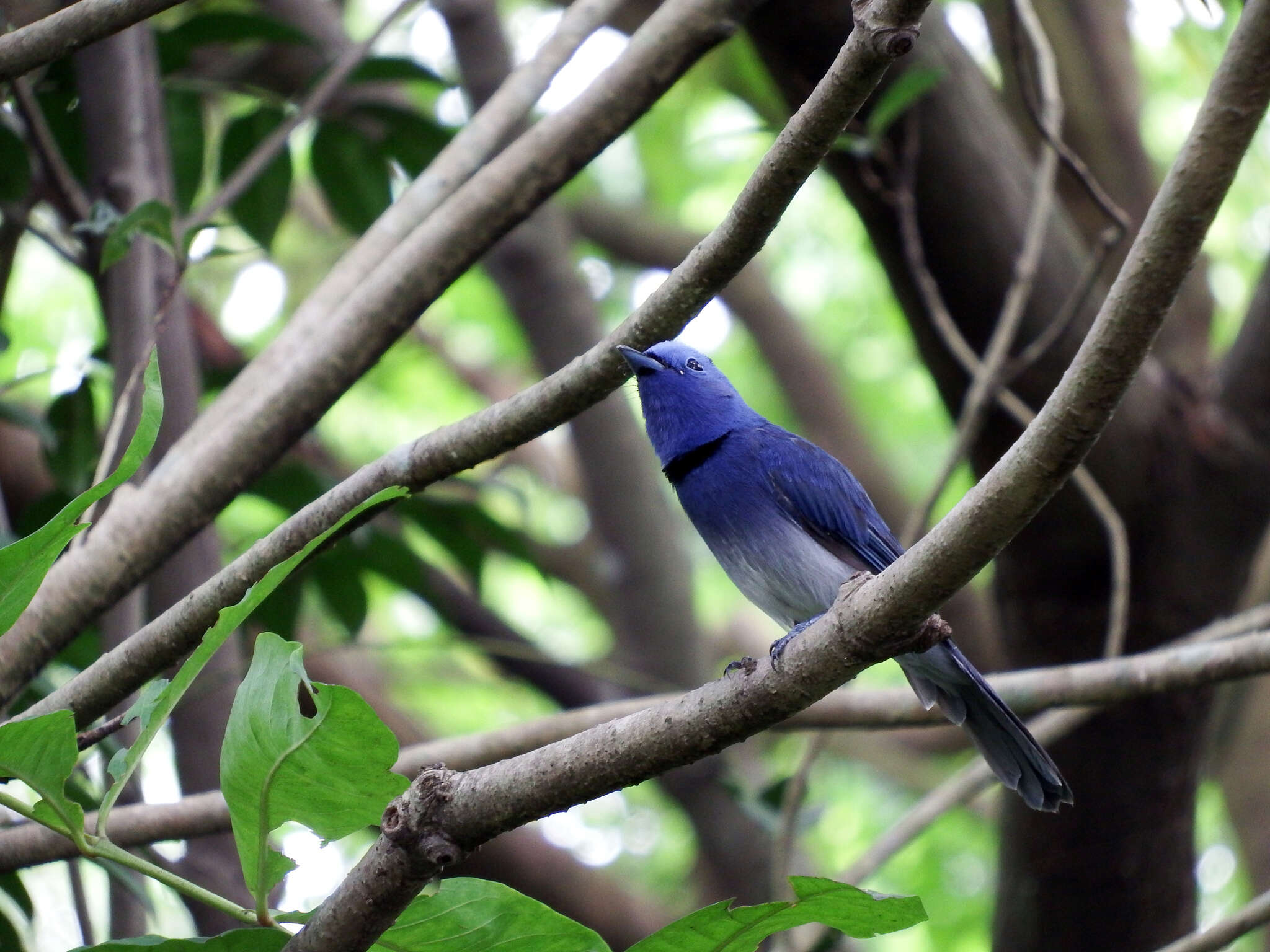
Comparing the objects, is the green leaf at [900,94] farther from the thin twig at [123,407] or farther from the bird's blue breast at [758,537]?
the thin twig at [123,407]

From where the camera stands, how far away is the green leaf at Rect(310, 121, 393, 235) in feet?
12.8

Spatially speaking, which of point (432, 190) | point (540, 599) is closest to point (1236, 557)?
point (432, 190)

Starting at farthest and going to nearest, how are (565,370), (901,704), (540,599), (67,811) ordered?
(540,599) → (901,704) → (565,370) → (67,811)

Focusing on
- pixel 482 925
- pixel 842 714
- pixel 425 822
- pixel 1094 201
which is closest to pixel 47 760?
pixel 425 822

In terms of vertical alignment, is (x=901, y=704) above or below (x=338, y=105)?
below

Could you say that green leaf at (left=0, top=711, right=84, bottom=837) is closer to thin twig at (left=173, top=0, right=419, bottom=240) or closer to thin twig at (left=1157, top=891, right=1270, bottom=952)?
thin twig at (left=173, top=0, right=419, bottom=240)

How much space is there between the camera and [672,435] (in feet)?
11.0

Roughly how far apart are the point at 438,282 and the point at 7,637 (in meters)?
1.06

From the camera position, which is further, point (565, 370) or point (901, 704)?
point (901, 704)

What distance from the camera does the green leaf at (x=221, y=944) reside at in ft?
4.84

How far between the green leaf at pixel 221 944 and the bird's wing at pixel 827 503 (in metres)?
1.82

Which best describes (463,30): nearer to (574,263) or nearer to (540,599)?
(574,263)

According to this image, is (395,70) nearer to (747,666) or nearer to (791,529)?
(791,529)

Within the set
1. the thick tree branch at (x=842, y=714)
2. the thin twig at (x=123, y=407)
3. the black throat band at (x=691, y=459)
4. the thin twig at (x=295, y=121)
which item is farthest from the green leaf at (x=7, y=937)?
the black throat band at (x=691, y=459)
